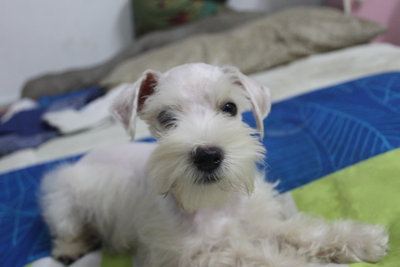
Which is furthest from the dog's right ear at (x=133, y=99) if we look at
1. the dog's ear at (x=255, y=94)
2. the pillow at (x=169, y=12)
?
the pillow at (x=169, y=12)

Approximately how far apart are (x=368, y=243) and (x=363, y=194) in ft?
0.64

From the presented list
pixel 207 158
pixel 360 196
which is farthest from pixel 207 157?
pixel 360 196

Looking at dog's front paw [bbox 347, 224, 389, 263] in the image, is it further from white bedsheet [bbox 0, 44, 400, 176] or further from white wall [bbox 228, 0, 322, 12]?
white wall [bbox 228, 0, 322, 12]

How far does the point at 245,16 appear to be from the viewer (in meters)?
3.24

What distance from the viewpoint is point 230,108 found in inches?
39.4

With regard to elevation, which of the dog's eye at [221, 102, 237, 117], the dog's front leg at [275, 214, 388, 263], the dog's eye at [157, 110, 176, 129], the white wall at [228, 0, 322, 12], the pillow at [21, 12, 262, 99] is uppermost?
the dog's eye at [221, 102, 237, 117]

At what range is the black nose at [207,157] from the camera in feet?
2.66

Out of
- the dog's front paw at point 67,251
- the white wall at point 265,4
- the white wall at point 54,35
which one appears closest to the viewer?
the dog's front paw at point 67,251

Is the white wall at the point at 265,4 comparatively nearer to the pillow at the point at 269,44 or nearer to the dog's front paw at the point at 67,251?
the pillow at the point at 269,44

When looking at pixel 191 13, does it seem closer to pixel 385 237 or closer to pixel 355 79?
pixel 355 79

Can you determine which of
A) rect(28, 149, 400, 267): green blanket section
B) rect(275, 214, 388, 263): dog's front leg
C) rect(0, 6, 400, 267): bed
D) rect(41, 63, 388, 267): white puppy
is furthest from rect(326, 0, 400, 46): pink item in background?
rect(275, 214, 388, 263): dog's front leg

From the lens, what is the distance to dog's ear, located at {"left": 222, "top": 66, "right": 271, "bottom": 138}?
3.26 feet

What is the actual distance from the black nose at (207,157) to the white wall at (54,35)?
9.95 feet

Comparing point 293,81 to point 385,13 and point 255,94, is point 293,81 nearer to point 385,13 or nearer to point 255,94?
point 255,94
